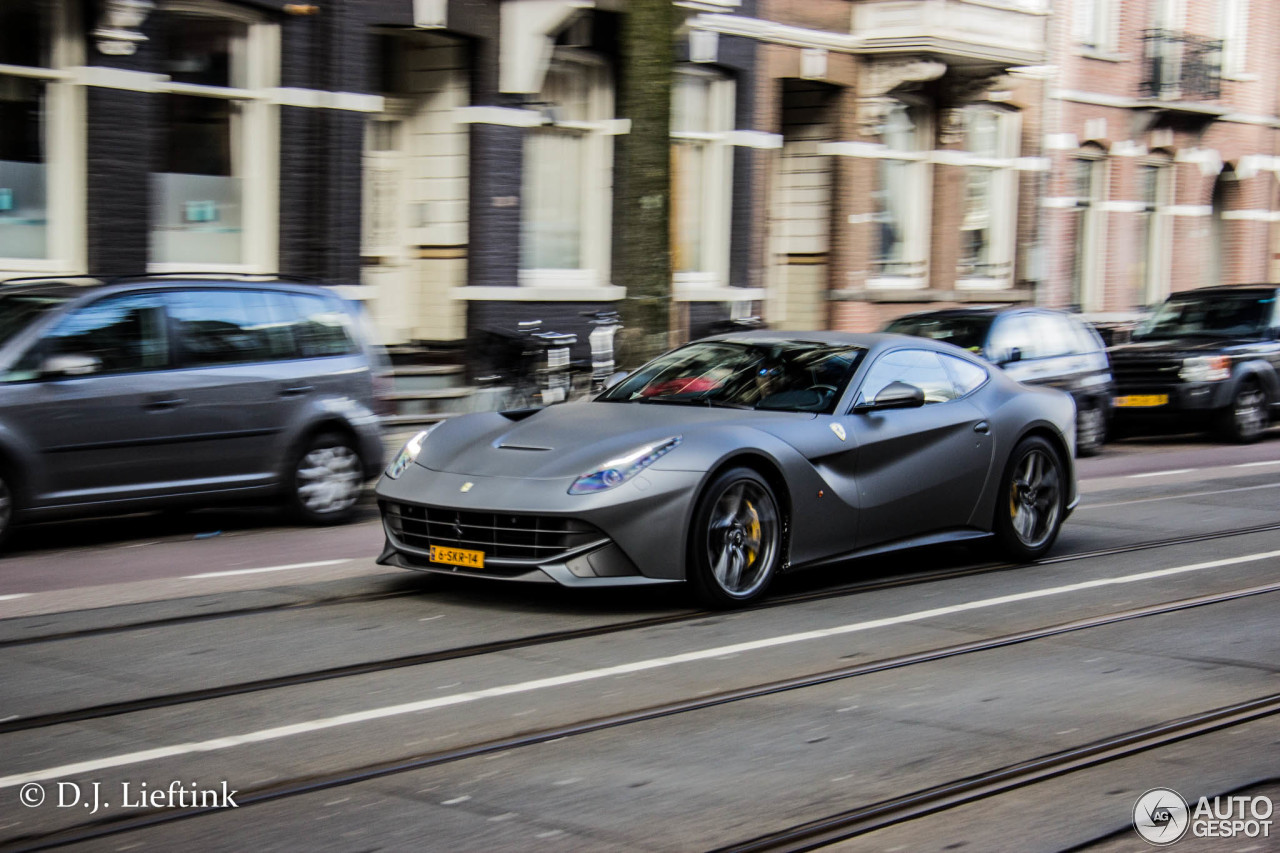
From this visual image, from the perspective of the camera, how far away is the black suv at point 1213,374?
18656mm

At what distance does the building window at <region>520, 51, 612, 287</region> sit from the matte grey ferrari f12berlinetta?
10.1 meters

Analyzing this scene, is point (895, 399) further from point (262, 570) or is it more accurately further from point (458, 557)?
point (262, 570)

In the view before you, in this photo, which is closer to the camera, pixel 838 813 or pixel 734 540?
pixel 838 813

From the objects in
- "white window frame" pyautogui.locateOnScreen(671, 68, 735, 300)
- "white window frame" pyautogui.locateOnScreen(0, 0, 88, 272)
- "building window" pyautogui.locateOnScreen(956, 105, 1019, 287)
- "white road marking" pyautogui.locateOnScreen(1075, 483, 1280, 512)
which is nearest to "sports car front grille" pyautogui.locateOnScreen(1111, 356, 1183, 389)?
"white road marking" pyautogui.locateOnScreen(1075, 483, 1280, 512)

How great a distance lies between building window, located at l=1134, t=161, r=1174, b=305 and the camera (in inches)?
1220

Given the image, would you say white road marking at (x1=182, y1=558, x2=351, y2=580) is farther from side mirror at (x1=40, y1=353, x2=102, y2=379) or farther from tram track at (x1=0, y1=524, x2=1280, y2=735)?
tram track at (x1=0, y1=524, x2=1280, y2=735)

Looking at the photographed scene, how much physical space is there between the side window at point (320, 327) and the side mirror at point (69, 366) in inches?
65.7

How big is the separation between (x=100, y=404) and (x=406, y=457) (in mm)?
2706

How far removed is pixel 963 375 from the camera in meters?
9.52

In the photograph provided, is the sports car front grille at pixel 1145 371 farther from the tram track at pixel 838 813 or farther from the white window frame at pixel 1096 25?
the tram track at pixel 838 813

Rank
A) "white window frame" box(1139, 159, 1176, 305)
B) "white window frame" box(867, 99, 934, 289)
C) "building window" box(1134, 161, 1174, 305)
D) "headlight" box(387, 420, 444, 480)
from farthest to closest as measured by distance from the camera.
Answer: "white window frame" box(1139, 159, 1176, 305) → "building window" box(1134, 161, 1174, 305) → "white window frame" box(867, 99, 934, 289) → "headlight" box(387, 420, 444, 480)

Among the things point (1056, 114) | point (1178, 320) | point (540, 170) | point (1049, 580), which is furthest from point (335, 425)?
point (1056, 114)

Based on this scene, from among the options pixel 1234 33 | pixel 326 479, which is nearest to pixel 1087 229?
pixel 1234 33

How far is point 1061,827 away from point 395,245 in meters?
14.7
